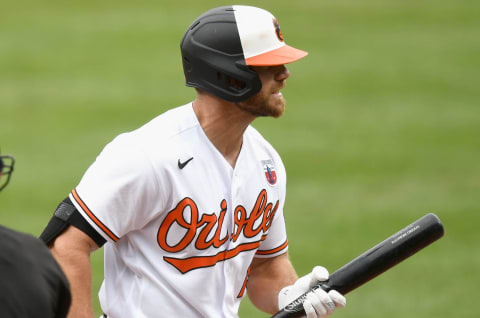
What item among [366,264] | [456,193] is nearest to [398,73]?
[456,193]

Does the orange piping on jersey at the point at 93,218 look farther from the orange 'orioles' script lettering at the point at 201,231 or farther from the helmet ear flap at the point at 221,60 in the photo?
the helmet ear flap at the point at 221,60

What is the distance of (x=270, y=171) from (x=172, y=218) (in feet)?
2.17

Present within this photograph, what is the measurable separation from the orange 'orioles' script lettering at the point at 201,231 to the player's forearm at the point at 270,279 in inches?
18.3

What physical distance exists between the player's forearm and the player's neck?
79cm

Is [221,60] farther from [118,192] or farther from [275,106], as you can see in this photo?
[118,192]

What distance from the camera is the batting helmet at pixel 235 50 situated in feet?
14.5

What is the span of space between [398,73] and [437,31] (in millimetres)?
2048

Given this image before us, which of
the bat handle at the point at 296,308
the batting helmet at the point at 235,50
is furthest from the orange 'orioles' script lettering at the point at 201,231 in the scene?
the batting helmet at the point at 235,50

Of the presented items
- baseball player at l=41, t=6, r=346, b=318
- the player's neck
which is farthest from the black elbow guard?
the player's neck

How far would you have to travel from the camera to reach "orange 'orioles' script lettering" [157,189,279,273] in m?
4.31

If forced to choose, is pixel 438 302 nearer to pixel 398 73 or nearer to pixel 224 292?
pixel 224 292

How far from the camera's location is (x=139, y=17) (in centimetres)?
1603

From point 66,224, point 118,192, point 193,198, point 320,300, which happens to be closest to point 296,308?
point 320,300

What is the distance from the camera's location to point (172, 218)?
4305 mm
